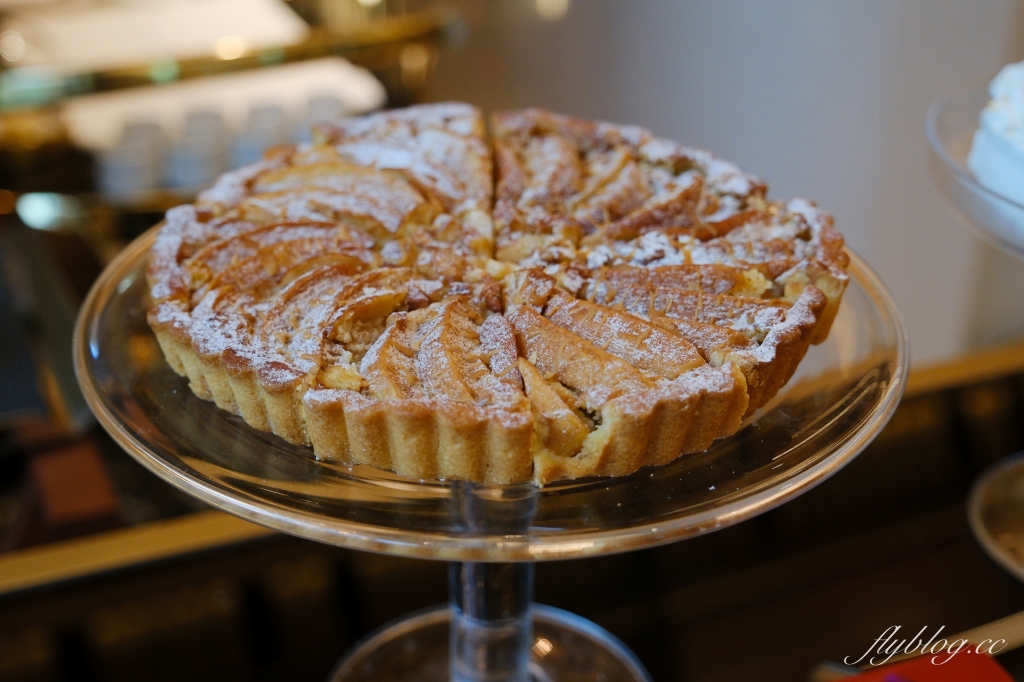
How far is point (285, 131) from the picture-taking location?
2525mm

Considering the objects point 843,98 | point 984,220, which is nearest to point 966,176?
point 984,220

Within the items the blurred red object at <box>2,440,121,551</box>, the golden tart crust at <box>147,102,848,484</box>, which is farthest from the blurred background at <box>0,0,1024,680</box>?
the golden tart crust at <box>147,102,848,484</box>

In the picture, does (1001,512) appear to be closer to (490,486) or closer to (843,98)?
(490,486)

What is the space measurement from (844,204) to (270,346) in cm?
197

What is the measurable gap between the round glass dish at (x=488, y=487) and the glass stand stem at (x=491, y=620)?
275 mm

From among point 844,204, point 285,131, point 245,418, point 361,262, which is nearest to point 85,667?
point 245,418

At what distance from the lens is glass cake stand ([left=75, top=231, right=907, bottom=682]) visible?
86 cm

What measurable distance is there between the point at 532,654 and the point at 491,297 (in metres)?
0.63

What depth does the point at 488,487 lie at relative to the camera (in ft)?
3.20

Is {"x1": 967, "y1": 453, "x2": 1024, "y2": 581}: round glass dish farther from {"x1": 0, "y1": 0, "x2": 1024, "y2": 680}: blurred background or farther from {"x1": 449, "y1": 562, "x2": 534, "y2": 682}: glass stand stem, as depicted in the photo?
{"x1": 449, "y1": 562, "x2": 534, "y2": 682}: glass stand stem

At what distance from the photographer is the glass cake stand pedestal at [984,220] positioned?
1.35 metres

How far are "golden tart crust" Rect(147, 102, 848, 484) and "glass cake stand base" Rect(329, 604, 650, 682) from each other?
1.81ft

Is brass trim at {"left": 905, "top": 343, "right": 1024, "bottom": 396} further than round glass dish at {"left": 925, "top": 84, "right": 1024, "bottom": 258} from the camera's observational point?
Yes

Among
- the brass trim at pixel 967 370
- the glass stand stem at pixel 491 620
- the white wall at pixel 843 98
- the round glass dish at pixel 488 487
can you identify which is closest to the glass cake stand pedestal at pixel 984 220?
the brass trim at pixel 967 370
